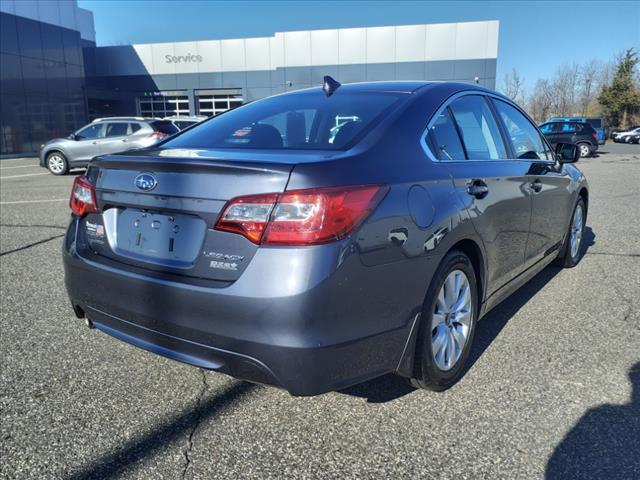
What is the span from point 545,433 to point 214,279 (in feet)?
5.70

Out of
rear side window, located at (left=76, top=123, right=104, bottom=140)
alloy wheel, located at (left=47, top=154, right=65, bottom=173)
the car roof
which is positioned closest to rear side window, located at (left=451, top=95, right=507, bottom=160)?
the car roof

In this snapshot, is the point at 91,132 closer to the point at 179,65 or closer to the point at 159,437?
the point at 159,437

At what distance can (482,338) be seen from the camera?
3525mm

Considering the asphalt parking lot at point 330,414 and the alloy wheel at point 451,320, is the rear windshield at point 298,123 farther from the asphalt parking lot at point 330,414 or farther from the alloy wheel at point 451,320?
the asphalt parking lot at point 330,414

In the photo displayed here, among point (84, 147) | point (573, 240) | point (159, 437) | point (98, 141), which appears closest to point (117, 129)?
point (98, 141)

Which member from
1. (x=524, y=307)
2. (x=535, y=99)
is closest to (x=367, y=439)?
(x=524, y=307)

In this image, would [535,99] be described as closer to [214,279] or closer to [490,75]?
[490,75]

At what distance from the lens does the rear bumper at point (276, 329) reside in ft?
6.61

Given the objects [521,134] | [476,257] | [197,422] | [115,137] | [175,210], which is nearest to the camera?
[175,210]

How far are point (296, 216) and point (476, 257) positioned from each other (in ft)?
4.58

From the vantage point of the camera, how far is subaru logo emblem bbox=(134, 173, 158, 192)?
7.69 ft

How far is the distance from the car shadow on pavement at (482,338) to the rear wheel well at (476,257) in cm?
50

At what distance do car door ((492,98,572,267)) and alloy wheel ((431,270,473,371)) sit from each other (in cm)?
112

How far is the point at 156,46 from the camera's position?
4034 cm
